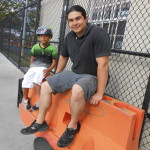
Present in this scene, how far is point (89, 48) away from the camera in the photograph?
7.16 feet

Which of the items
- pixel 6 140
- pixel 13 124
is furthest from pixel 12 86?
pixel 6 140

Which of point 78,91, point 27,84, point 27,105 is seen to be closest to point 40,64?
point 27,84

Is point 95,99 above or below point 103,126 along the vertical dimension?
above

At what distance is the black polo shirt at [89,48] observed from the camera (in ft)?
6.79

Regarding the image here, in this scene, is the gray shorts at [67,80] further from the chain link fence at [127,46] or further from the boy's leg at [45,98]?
the chain link fence at [127,46]

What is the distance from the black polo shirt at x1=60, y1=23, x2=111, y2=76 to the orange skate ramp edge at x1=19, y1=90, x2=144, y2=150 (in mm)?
366

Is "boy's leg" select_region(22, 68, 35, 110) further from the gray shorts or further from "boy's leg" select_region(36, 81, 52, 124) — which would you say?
the gray shorts

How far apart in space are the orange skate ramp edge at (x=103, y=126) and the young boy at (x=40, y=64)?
681 mm

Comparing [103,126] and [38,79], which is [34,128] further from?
[38,79]

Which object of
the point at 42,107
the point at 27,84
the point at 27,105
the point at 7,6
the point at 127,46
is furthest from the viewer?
the point at 7,6

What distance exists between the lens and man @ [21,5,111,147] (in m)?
1.98

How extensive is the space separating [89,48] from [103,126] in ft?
2.97

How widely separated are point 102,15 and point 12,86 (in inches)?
115

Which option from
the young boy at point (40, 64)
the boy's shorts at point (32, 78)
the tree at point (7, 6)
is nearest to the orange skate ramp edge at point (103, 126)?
the young boy at point (40, 64)
